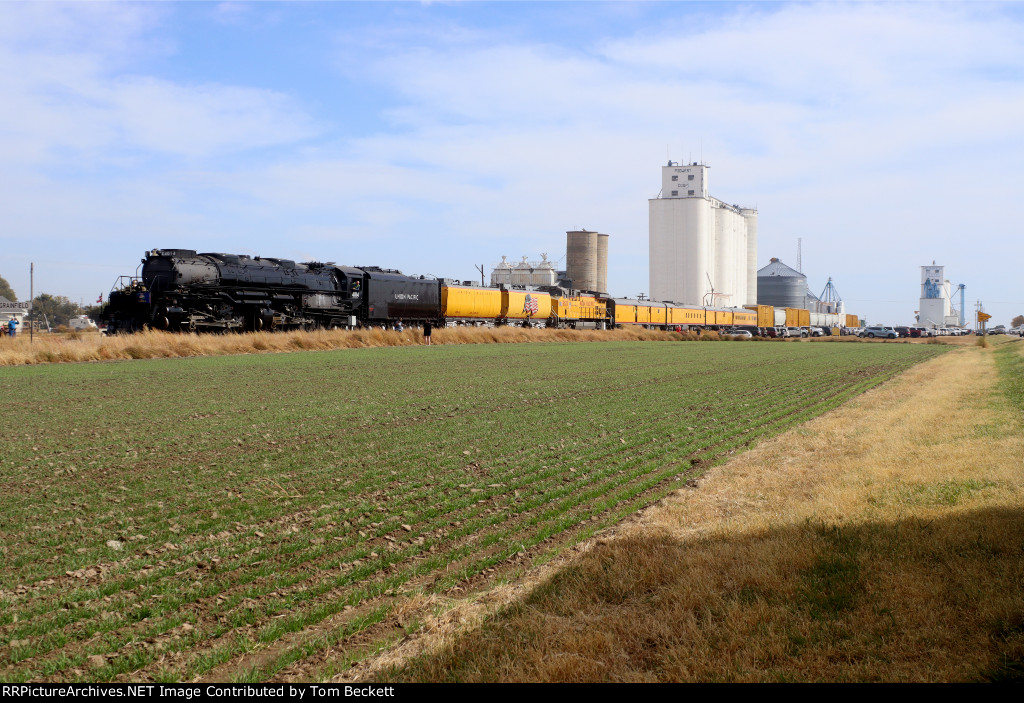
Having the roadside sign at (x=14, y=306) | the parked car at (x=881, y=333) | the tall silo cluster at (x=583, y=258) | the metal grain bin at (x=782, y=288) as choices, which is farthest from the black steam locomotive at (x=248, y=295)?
the metal grain bin at (x=782, y=288)

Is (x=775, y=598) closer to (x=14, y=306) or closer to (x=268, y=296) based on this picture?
(x=268, y=296)

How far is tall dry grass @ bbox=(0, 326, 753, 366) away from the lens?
3014 cm

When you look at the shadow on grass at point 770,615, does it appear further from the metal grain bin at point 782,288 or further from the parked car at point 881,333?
the metal grain bin at point 782,288

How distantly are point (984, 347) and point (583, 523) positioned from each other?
63.0 metres

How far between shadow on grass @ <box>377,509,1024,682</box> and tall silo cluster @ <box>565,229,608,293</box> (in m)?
112

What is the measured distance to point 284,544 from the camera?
696 centimetres

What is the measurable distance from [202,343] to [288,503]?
27.8 metres

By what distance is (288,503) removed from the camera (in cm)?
832

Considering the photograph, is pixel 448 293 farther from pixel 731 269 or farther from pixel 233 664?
pixel 731 269

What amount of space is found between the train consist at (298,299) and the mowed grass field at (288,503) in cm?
1601

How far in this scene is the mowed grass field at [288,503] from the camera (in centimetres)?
515

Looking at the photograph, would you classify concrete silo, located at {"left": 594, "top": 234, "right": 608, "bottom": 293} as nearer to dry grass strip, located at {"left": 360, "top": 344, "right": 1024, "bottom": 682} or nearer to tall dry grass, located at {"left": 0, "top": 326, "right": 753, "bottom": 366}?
tall dry grass, located at {"left": 0, "top": 326, "right": 753, "bottom": 366}

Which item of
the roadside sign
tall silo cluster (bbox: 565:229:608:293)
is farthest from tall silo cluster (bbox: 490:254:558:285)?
the roadside sign

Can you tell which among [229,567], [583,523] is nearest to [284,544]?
[229,567]
